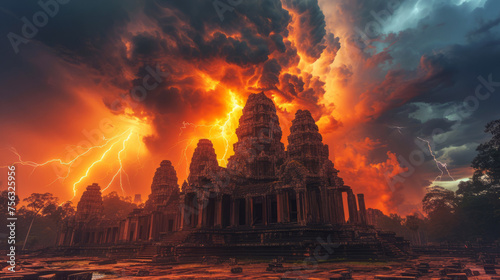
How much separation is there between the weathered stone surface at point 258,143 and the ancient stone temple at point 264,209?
0.15 meters

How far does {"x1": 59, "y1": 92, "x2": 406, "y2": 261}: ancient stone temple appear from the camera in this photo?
24109 mm

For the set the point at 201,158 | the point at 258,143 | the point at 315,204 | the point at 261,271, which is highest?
the point at 201,158

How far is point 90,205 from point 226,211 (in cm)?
4503

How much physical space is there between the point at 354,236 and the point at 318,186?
569 cm

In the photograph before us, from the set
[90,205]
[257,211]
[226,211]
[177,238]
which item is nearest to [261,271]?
[177,238]

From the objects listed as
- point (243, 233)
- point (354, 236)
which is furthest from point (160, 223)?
point (354, 236)

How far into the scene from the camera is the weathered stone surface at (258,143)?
39.9 metres

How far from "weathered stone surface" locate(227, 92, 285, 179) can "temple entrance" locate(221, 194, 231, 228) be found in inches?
178

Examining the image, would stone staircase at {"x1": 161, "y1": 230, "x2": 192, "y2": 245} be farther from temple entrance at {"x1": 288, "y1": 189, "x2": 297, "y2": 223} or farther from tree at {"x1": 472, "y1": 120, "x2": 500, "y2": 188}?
tree at {"x1": 472, "y1": 120, "x2": 500, "y2": 188}

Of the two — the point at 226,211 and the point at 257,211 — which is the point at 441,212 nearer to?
the point at 257,211

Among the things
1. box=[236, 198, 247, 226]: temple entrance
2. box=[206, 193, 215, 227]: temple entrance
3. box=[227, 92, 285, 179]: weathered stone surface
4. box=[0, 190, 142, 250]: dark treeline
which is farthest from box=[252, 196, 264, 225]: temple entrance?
box=[0, 190, 142, 250]: dark treeline

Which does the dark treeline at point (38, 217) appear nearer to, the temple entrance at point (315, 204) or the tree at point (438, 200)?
the temple entrance at point (315, 204)

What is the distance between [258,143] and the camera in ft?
140

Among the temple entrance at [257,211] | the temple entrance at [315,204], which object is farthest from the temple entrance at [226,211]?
the temple entrance at [315,204]
